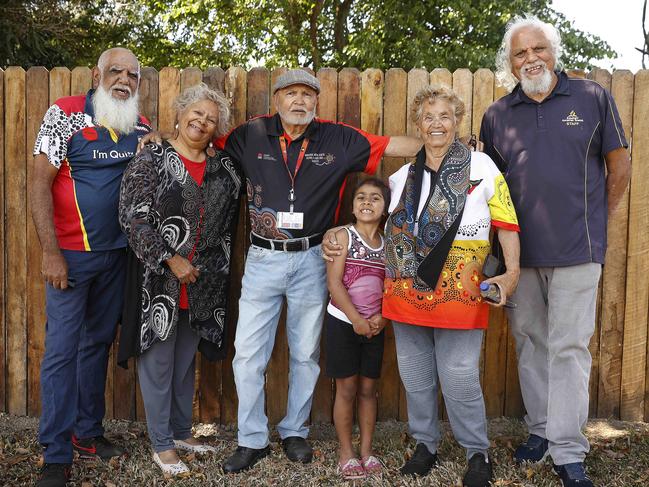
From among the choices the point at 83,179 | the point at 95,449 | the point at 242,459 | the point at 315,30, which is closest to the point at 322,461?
the point at 242,459

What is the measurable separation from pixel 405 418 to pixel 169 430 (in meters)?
1.65

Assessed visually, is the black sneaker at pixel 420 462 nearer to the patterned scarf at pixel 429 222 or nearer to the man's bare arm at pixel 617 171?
the patterned scarf at pixel 429 222

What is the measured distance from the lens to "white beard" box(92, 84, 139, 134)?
3832mm

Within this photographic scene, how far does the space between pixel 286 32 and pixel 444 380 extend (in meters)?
15.1

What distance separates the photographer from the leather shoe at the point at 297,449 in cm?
397

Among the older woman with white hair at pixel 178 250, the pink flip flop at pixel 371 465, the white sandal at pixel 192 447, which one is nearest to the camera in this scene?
the older woman with white hair at pixel 178 250

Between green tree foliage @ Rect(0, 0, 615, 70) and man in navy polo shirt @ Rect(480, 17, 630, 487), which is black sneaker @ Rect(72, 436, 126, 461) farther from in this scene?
green tree foliage @ Rect(0, 0, 615, 70)

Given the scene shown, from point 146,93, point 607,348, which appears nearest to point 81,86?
point 146,93

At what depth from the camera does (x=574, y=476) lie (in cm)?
349

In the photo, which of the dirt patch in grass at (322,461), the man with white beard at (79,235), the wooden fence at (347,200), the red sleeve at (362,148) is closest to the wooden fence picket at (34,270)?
the wooden fence at (347,200)

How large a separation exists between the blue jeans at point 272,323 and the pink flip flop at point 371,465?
484 millimetres

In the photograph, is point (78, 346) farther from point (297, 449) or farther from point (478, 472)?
point (478, 472)

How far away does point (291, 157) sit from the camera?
3883mm

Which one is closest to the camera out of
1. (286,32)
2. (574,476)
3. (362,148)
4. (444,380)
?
(574,476)
